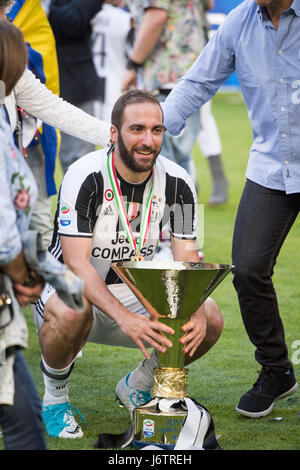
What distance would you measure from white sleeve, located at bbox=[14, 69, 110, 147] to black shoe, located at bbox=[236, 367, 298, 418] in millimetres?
1353

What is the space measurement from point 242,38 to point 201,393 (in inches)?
69.4

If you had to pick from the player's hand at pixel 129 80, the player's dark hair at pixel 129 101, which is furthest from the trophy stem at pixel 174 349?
the player's hand at pixel 129 80

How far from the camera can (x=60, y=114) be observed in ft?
13.7

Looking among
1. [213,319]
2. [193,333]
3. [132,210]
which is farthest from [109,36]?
[193,333]

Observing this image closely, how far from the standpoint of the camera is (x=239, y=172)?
38.5 ft

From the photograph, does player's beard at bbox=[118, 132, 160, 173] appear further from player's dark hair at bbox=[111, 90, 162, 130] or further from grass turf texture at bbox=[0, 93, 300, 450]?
grass turf texture at bbox=[0, 93, 300, 450]

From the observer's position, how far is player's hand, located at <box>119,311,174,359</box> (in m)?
3.53

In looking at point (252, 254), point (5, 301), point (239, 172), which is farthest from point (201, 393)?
point (239, 172)

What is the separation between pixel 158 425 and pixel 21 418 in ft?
2.65

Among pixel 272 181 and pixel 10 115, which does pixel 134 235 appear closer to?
Result: pixel 272 181

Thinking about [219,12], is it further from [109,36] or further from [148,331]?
[148,331]

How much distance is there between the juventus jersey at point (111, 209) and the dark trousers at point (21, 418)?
1.04 m
